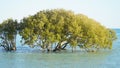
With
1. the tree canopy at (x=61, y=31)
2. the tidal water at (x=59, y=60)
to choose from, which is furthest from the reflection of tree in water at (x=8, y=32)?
the tidal water at (x=59, y=60)

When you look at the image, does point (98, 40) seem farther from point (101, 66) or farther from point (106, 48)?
point (101, 66)

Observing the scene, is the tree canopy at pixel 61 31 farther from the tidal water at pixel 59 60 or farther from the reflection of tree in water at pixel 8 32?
the reflection of tree in water at pixel 8 32

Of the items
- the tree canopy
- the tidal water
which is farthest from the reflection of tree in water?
the tidal water

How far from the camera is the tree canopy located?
47.7 m

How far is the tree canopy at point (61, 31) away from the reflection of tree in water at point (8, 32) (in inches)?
107

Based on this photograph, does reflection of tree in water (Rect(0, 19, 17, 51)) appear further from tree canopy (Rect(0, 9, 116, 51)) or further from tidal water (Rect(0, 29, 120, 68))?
tidal water (Rect(0, 29, 120, 68))

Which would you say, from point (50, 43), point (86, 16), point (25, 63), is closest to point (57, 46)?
point (50, 43)

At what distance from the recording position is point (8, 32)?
51.7 metres

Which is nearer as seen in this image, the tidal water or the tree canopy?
the tidal water

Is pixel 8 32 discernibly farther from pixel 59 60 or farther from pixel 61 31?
pixel 59 60

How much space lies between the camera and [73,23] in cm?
4759

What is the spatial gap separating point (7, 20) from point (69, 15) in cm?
903

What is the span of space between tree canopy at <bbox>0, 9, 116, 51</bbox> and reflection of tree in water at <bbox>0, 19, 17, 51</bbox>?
2.73 metres

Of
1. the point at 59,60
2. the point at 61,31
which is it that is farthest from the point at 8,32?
the point at 59,60
